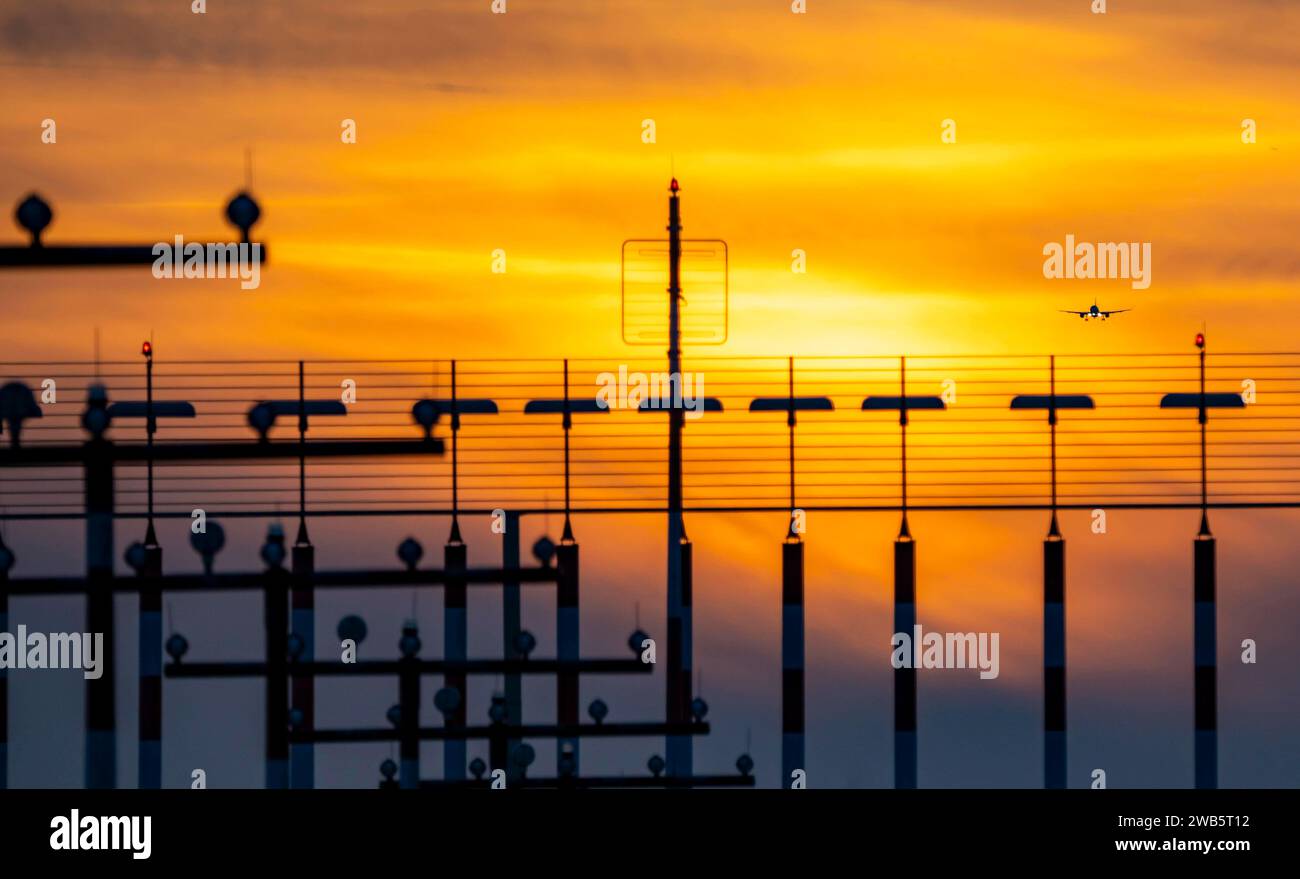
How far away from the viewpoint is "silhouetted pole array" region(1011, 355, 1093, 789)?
49.1 m

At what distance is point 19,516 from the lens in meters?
46.0

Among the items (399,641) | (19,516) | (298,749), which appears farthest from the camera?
(298,749)

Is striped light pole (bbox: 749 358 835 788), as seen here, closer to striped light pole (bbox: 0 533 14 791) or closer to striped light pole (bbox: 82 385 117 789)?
striped light pole (bbox: 0 533 14 791)

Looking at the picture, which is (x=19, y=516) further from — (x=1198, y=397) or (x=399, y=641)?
(x=1198, y=397)

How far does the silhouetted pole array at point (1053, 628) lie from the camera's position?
49125 millimetres

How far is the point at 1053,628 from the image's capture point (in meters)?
50.2
